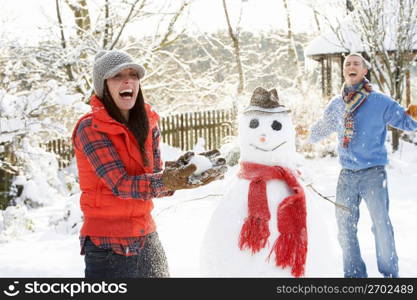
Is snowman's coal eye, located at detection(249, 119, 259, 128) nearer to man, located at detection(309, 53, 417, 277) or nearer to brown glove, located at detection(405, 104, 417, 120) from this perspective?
man, located at detection(309, 53, 417, 277)

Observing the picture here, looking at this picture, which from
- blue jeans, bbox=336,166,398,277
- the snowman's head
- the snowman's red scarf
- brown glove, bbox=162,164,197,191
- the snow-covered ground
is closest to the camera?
brown glove, bbox=162,164,197,191

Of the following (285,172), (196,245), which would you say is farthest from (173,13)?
(285,172)

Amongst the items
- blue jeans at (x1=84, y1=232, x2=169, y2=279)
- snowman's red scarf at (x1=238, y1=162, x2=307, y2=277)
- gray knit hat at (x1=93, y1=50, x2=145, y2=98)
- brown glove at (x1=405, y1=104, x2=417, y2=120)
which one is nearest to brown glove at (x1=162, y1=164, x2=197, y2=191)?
blue jeans at (x1=84, y1=232, x2=169, y2=279)

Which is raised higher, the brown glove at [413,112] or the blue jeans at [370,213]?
the brown glove at [413,112]

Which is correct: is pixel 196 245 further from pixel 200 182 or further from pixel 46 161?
pixel 200 182

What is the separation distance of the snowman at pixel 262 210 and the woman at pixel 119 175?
1.75 feet

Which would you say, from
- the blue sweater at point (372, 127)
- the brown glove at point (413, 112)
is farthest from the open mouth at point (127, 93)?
the brown glove at point (413, 112)

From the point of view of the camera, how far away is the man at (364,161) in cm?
352

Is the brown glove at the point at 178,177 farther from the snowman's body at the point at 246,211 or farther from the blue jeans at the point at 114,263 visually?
the snowman's body at the point at 246,211

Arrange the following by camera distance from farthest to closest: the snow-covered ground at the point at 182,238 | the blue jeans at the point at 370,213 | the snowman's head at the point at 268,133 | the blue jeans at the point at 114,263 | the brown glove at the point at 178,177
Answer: the snow-covered ground at the point at 182,238 → the blue jeans at the point at 370,213 → the snowman's head at the point at 268,133 → the blue jeans at the point at 114,263 → the brown glove at the point at 178,177

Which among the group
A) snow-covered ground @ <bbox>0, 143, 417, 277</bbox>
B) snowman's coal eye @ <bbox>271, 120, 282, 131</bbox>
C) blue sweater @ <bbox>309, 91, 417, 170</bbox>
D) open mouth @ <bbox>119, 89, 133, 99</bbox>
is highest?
open mouth @ <bbox>119, 89, 133, 99</bbox>

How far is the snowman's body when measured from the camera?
8.51 feet

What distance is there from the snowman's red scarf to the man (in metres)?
1.06

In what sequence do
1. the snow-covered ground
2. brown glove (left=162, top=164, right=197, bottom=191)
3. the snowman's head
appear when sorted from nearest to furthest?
1. brown glove (left=162, top=164, right=197, bottom=191)
2. the snowman's head
3. the snow-covered ground
